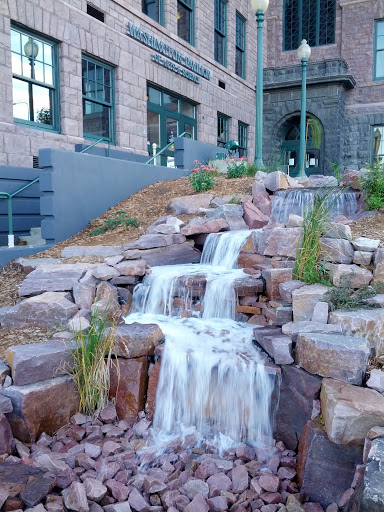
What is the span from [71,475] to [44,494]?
0.30 m

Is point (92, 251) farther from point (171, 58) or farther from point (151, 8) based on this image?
point (151, 8)

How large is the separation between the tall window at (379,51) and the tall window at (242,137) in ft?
17.9

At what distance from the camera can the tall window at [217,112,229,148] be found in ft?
53.7

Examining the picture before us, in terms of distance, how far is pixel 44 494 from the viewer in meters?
2.94

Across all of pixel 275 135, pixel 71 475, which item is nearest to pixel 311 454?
pixel 71 475

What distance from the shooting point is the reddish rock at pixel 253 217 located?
23.2 ft

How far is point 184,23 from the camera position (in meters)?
14.5

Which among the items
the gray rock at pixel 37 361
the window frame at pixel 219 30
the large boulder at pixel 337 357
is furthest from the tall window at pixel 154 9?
the large boulder at pixel 337 357

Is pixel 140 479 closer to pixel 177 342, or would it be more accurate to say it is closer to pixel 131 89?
pixel 177 342

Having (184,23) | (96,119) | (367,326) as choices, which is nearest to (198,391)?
(367,326)

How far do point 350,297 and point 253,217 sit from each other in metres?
2.93

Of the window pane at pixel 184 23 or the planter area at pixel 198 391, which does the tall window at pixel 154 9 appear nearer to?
the window pane at pixel 184 23

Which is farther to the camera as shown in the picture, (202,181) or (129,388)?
(202,181)

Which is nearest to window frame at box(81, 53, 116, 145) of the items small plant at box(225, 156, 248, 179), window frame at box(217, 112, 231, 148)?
small plant at box(225, 156, 248, 179)
